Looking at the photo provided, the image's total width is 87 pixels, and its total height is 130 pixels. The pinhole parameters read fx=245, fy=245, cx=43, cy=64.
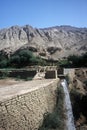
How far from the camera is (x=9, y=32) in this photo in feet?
290

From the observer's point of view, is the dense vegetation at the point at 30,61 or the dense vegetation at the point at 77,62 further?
the dense vegetation at the point at 30,61

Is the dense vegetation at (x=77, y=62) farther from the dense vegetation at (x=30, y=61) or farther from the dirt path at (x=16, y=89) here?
the dirt path at (x=16, y=89)

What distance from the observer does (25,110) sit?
11.3m

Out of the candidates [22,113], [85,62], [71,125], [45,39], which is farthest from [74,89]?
[45,39]

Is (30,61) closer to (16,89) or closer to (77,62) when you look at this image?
(77,62)

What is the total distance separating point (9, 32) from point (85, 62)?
160 ft

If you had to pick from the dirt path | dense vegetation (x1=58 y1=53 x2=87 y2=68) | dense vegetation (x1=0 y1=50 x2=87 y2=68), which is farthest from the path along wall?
dense vegetation (x1=0 y1=50 x2=87 y2=68)

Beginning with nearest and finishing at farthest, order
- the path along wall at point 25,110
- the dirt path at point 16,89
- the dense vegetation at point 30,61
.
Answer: the path along wall at point 25,110 < the dirt path at point 16,89 < the dense vegetation at point 30,61

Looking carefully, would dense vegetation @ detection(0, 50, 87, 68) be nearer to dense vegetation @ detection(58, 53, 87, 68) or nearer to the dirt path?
dense vegetation @ detection(58, 53, 87, 68)

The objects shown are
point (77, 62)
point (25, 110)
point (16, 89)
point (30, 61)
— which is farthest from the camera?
point (30, 61)

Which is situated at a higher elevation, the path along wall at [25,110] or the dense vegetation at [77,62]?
the dense vegetation at [77,62]

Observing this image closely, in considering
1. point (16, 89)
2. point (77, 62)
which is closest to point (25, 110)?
point (16, 89)

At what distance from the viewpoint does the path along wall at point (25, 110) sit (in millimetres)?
9555

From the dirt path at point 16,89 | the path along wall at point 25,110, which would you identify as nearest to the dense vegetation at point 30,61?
the dirt path at point 16,89
